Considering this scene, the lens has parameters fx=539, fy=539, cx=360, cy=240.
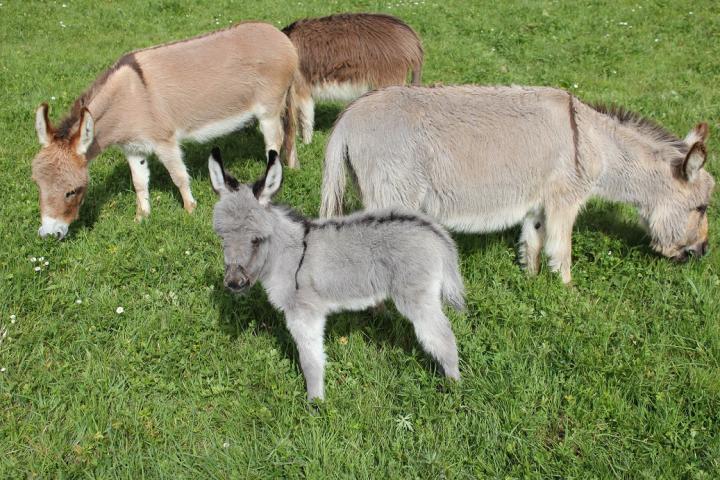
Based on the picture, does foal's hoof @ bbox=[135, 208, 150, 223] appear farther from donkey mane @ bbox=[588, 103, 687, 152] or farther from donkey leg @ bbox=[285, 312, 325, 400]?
donkey mane @ bbox=[588, 103, 687, 152]

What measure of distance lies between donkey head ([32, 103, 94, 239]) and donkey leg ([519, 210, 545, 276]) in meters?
4.00

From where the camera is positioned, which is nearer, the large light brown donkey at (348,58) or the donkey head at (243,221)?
the donkey head at (243,221)

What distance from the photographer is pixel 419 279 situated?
3.22m

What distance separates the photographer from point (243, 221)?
10.5 ft

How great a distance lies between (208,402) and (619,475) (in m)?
2.38

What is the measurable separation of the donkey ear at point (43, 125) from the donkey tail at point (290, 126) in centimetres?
254

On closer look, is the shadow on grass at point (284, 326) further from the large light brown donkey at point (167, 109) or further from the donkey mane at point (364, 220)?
the large light brown donkey at point (167, 109)

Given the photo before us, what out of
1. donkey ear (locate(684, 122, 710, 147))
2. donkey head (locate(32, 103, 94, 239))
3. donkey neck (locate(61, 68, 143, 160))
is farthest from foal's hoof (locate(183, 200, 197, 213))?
donkey ear (locate(684, 122, 710, 147))

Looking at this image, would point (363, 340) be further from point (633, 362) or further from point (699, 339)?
point (699, 339)

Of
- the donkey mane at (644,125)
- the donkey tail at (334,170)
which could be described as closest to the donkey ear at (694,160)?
the donkey mane at (644,125)

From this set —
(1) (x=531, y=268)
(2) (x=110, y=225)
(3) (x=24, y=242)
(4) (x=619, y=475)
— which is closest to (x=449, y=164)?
(1) (x=531, y=268)

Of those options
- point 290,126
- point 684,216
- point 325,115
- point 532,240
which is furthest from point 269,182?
point 325,115

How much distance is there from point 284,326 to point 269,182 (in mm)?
1222

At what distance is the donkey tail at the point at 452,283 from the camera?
3.42m
